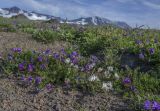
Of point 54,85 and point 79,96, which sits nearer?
point 79,96

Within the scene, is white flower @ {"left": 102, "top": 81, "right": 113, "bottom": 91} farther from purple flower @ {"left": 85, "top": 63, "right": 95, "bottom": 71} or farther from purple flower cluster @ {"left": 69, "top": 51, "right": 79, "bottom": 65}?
purple flower cluster @ {"left": 69, "top": 51, "right": 79, "bottom": 65}

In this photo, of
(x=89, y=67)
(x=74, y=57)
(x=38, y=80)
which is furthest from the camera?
(x=74, y=57)

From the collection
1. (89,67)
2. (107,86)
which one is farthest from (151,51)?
(107,86)

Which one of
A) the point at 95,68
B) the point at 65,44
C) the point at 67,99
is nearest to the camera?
the point at 67,99

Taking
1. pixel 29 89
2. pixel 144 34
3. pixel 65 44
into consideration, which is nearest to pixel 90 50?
pixel 65 44

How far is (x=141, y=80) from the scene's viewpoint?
268 inches

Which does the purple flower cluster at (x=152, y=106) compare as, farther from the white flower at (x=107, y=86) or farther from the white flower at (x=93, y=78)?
the white flower at (x=93, y=78)

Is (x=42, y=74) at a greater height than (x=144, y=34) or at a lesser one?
lesser

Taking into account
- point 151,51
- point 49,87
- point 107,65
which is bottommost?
point 49,87

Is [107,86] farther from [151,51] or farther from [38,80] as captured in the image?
[151,51]

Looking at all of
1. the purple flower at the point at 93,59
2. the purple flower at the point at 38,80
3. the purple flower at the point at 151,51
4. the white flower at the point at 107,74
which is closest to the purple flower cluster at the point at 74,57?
the purple flower at the point at 93,59

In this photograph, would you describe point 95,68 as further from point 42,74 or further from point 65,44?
point 65,44

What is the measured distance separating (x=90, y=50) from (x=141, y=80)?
2.06m

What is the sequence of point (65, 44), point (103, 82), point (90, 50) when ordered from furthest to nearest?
point (65, 44)
point (90, 50)
point (103, 82)
